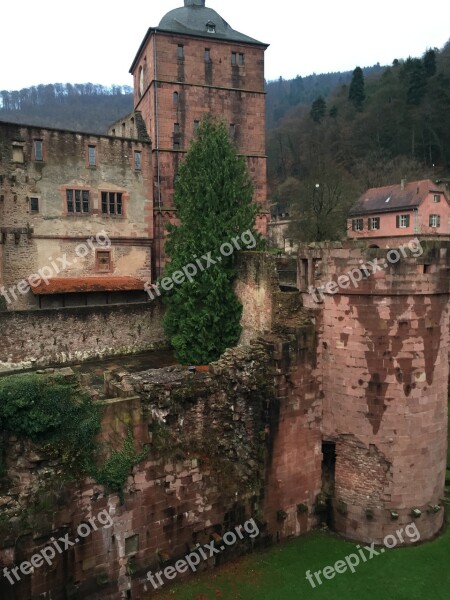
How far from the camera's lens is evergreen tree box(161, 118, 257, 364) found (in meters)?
20.5

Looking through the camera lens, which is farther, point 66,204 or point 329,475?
point 66,204

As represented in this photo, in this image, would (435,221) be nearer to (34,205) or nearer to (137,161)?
(137,161)

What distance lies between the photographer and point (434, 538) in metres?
12.2

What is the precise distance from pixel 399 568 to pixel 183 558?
195 inches

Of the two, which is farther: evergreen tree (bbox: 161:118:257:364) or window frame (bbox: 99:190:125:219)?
window frame (bbox: 99:190:125:219)

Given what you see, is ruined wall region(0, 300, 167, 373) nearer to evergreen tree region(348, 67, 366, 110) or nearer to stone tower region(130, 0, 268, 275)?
stone tower region(130, 0, 268, 275)

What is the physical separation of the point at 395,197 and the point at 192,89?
932 inches

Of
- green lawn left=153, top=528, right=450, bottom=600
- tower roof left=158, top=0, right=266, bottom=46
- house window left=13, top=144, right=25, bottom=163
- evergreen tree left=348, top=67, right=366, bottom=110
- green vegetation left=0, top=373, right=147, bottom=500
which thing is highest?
evergreen tree left=348, top=67, right=366, bottom=110

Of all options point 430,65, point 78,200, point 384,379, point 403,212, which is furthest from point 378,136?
point 384,379

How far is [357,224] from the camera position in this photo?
1882 inches

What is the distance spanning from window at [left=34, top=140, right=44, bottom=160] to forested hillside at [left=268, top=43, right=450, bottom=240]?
27.4 metres

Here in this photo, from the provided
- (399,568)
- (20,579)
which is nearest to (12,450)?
(20,579)

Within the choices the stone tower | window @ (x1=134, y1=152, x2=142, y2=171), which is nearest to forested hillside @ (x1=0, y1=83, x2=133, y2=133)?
the stone tower

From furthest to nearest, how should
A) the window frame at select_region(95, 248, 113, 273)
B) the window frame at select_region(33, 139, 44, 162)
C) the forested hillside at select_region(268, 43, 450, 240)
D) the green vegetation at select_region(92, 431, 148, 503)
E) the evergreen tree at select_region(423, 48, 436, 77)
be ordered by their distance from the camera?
the evergreen tree at select_region(423, 48, 436, 77) < the forested hillside at select_region(268, 43, 450, 240) < the window frame at select_region(95, 248, 113, 273) < the window frame at select_region(33, 139, 44, 162) < the green vegetation at select_region(92, 431, 148, 503)
